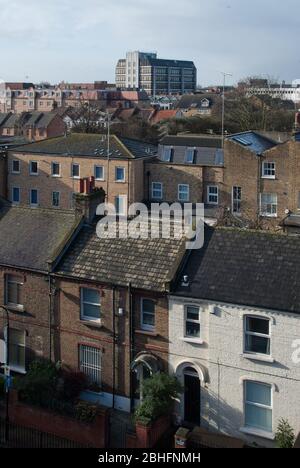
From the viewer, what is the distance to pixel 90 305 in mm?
22891

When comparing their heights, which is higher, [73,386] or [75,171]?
[75,171]

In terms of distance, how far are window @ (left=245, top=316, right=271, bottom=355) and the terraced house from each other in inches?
1303

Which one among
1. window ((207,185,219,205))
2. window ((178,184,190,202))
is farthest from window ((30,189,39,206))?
window ((207,185,219,205))

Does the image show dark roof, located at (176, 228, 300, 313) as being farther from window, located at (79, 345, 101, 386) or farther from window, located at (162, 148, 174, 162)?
window, located at (162, 148, 174, 162)

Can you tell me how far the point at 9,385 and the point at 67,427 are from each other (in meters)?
2.68

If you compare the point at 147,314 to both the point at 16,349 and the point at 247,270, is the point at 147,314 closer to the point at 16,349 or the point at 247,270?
the point at 247,270

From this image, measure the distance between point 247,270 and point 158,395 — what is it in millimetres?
5187

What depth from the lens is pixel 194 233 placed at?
72.6 feet

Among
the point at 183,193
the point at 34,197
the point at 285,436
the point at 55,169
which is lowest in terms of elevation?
the point at 285,436

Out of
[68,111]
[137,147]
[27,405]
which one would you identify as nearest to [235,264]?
[27,405]

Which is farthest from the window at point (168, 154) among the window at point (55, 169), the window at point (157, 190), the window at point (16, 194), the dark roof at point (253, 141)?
the window at point (16, 194)

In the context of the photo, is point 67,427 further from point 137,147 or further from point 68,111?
point 68,111

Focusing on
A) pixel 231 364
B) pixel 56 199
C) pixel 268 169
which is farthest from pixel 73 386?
pixel 56 199
